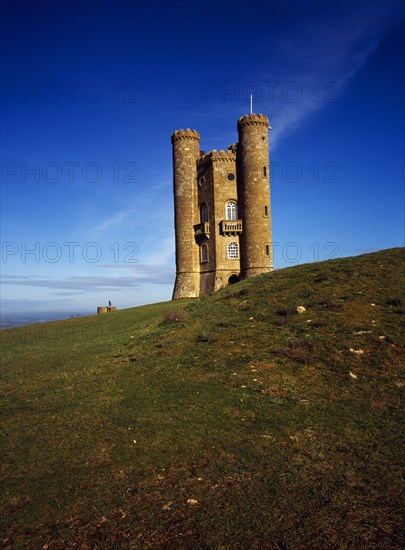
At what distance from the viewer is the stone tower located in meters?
40.3

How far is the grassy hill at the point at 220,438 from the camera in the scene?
5332mm

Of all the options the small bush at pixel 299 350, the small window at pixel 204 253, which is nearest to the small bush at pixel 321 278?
the small bush at pixel 299 350

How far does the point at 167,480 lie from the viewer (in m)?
6.42

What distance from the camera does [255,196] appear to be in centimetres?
4025

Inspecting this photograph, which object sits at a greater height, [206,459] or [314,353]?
[314,353]

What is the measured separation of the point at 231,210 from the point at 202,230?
4041mm

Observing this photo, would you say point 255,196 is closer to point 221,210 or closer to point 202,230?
point 221,210

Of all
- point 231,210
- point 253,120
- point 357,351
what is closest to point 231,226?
point 231,210

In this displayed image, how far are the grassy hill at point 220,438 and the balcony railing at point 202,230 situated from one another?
86.3 feet

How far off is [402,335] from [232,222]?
29.2 metres

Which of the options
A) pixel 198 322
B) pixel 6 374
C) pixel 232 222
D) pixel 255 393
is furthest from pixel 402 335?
pixel 232 222

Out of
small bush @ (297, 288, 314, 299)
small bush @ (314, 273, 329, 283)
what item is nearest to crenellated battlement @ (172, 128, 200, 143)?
small bush @ (314, 273, 329, 283)

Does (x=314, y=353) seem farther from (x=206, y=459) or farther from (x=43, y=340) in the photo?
(x=43, y=340)

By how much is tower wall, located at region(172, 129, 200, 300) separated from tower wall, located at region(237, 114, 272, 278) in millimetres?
6207
